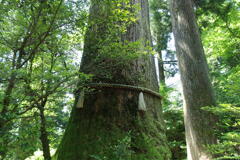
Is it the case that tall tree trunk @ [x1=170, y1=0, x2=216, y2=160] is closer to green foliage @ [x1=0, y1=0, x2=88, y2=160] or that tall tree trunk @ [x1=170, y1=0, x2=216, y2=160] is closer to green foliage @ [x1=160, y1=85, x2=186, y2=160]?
green foliage @ [x1=160, y1=85, x2=186, y2=160]

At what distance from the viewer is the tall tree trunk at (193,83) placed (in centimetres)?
405

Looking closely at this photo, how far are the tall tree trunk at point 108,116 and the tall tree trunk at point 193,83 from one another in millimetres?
1696

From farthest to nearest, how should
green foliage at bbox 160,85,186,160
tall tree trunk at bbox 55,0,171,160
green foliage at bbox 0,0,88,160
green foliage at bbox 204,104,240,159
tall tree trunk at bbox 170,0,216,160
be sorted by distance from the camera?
1. green foliage at bbox 160,85,186,160
2. tall tree trunk at bbox 170,0,216,160
3. green foliage at bbox 204,104,240,159
4. tall tree trunk at bbox 55,0,171,160
5. green foliage at bbox 0,0,88,160

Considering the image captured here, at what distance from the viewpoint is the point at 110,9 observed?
2074 mm

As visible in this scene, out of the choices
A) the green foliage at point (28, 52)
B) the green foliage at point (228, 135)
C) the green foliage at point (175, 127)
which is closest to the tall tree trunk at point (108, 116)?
the green foliage at point (28, 52)

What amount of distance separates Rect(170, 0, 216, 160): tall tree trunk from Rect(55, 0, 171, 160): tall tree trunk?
5.56 feet

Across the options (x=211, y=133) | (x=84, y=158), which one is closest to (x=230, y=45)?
(x=211, y=133)

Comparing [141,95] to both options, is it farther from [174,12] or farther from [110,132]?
[174,12]

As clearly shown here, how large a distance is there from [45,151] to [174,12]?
499cm

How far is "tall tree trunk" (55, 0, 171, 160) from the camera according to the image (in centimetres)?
223

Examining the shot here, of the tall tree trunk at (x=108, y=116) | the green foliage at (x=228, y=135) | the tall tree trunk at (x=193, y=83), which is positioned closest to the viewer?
the tall tree trunk at (x=108, y=116)

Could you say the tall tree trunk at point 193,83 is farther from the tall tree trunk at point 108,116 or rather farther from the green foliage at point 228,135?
the tall tree trunk at point 108,116

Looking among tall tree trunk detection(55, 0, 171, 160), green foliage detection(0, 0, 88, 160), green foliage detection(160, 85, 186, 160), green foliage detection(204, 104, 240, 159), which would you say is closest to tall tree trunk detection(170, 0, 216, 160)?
green foliage detection(204, 104, 240, 159)

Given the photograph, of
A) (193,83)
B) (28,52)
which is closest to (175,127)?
(193,83)
